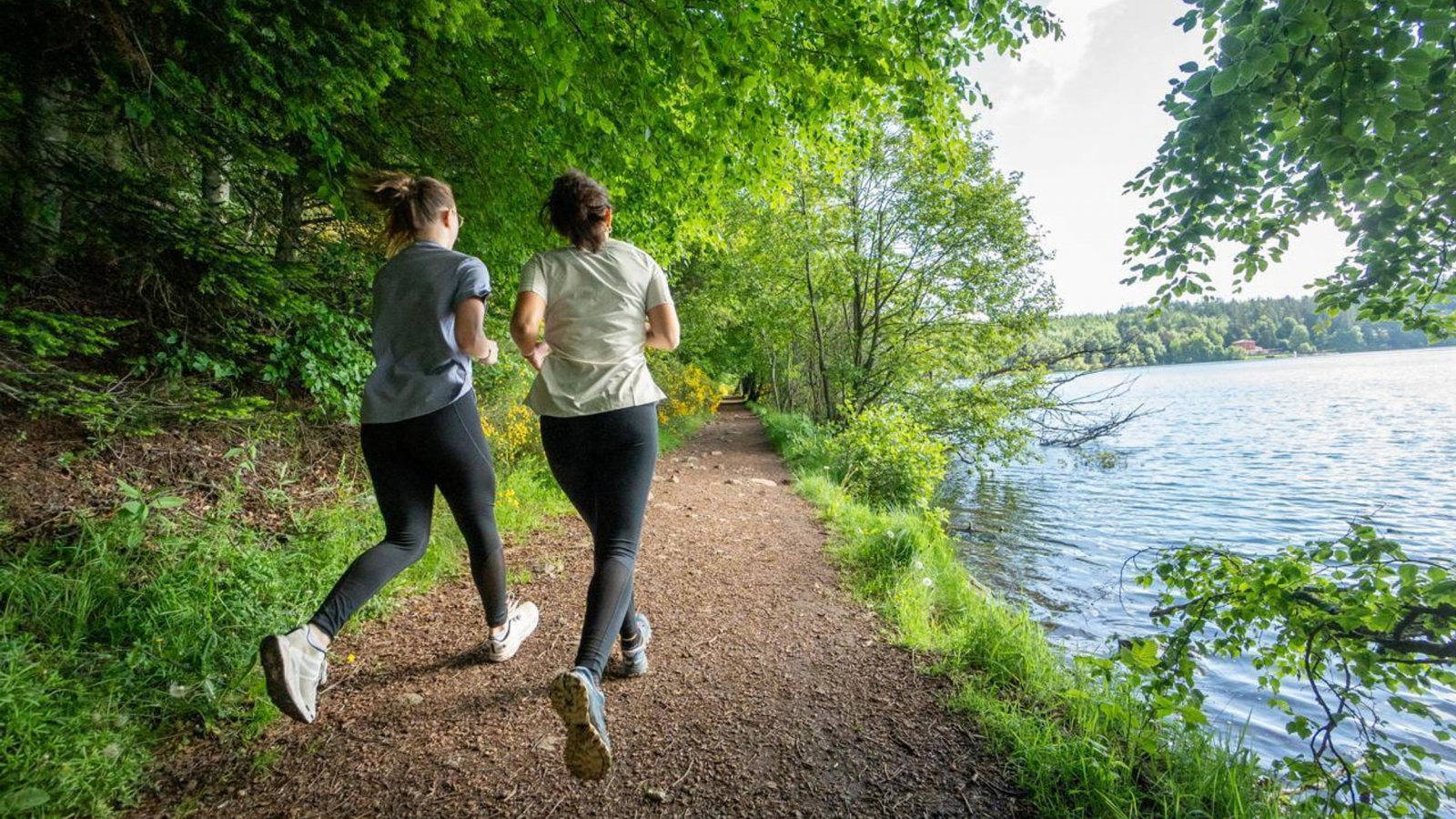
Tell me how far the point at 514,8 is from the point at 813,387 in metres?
14.6

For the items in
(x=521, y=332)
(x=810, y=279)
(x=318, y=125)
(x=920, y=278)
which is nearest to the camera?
(x=521, y=332)

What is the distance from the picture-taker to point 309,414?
150 inches

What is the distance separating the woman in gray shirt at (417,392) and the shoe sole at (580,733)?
83cm

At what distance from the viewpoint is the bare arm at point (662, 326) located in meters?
2.04

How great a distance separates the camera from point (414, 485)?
6.55ft

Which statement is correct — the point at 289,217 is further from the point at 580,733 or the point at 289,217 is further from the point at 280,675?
the point at 580,733

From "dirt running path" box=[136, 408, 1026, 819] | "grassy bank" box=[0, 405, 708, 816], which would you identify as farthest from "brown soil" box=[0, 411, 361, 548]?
"dirt running path" box=[136, 408, 1026, 819]

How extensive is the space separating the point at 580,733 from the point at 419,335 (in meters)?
1.39

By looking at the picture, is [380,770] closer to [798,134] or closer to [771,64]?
[771,64]

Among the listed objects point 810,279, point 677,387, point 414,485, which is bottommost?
point 414,485

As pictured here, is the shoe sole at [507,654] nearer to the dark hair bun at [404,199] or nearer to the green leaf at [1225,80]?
the dark hair bun at [404,199]

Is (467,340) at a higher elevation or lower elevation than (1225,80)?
lower

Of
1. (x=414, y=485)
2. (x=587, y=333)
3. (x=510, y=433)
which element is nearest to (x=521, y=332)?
(x=587, y=333)

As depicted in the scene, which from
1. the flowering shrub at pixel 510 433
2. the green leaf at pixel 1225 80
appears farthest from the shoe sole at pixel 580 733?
the flowering shrub at pixel 510 433
